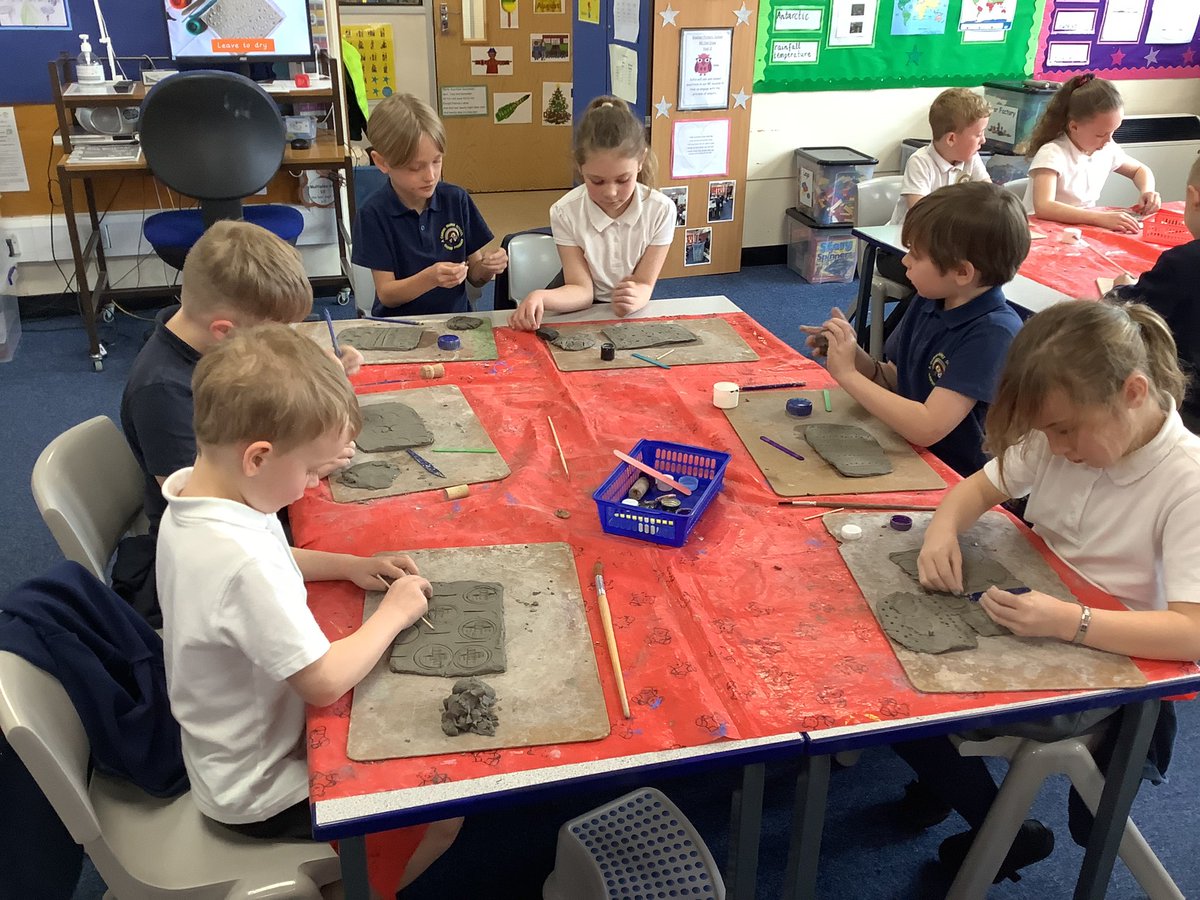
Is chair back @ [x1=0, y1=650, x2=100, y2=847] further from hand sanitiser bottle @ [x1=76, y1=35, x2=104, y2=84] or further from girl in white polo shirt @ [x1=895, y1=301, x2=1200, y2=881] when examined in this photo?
hand sanitiser bottle @ [x1=76, y1=35, x2=104, y2=84]

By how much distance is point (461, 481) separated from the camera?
5.11 feet

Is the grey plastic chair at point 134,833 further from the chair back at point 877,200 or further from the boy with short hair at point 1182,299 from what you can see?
the chair back at point 877,200

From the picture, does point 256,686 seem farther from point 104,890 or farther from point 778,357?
point 778,357

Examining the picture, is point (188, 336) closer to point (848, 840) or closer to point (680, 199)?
point (848, 840)

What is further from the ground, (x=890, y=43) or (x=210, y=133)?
(x=890, y=43)

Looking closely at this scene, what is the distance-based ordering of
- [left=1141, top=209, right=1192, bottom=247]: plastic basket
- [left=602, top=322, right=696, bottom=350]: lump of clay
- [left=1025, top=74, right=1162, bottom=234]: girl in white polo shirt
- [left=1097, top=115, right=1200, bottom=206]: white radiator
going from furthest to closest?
[left=1097, top=115, right=1200, bottom=206]: white radiator → [left=1025, top=74, right=1162, bottom=234]: girl in white polo shirt → [left=1141, top=209, right=1192, bottom=247]: plastic basket → [left=602, top=322, right=696, bottom=350]: lump of clay

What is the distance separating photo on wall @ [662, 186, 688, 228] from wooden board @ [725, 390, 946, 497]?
9.24 ft

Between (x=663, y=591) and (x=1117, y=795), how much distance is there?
678 millimetres

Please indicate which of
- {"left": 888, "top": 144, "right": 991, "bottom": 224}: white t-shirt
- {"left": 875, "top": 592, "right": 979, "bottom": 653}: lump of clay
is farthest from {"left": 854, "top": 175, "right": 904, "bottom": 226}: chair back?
{"left": 875, "top": 592, "right": 979, "bottom": 653}: lump of clay

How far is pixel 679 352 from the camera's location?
6.87 feet

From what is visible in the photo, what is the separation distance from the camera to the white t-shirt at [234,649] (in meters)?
1.05

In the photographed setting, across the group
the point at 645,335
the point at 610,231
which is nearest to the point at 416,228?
the point at 610,231

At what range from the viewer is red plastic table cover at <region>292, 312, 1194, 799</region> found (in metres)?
1.06

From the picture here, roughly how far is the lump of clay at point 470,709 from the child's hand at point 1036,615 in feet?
2.09
